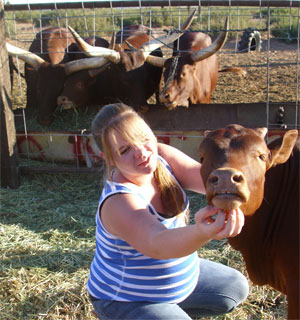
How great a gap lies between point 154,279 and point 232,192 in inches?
28.3

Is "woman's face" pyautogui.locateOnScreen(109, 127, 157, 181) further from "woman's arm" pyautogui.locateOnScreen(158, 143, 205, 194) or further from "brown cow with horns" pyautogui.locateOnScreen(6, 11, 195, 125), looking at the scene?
"brown cow with horns" pyautogui.locateOnScreen(6, 11, 195, 125)

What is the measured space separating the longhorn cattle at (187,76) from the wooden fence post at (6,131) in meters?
2.11

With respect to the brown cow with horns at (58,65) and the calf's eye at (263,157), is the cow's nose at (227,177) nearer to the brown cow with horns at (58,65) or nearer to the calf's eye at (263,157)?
the calf's eye at (263,157)

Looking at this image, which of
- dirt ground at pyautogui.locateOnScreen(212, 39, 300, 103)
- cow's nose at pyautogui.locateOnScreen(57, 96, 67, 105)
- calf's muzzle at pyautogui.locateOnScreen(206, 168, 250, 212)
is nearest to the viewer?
calf's muzzle at pyautogui.locateOnScreen(206, 168, 250, 212)

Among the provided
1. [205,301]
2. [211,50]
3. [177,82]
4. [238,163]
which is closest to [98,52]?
[177,82]

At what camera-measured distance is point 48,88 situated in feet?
22.0

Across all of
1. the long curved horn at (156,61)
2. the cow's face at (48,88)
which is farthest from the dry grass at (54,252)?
the long curved horn at (156,61)

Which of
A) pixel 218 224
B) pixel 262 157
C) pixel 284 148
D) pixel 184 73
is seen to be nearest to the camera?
pixel 218 224

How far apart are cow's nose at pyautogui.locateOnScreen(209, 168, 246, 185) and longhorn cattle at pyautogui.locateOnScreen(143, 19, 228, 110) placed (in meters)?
4.37

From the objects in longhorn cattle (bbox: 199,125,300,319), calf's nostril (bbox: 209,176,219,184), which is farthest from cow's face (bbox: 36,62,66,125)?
calf's nostril (bbox: 209,176,219,184)

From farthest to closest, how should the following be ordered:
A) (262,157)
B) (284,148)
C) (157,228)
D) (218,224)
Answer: (284,148), (262,157), (157,228), (218,224)

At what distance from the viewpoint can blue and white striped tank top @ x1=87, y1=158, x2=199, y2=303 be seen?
229 cm

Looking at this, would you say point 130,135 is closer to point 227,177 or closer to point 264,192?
point 227,177

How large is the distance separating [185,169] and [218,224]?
0.95m
